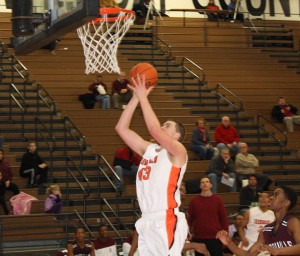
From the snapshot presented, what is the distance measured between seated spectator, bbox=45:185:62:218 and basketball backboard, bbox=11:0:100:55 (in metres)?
4.96

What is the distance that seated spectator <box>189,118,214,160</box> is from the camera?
58.5 feet

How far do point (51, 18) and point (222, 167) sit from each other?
26.8 ft

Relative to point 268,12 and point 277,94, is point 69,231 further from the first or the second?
point 268,12

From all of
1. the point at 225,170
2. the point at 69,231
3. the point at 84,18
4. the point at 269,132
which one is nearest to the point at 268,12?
the point at 269,132

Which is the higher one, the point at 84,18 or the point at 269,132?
the point at 84,18

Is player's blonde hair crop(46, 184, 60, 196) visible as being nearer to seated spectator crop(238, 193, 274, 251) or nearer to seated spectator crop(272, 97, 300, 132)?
seated spectator crop(238, 193, 274, 251)

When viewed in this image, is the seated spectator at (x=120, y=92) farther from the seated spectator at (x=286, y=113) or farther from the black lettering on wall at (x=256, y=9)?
the black lettering on wall at (x=256, y=9)

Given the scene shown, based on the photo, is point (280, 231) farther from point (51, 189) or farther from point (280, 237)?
point (51, 189)

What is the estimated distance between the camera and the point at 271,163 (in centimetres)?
1942

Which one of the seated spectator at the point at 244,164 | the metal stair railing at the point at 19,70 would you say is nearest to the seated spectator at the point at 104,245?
the seated spectator at the point at 244,164

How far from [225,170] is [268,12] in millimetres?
11028

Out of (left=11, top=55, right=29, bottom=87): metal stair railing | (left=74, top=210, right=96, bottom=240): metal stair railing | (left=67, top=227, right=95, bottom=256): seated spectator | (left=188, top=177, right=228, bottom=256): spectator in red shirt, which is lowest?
(left=74, top=210, right=96, bottom=240): metal stair railing

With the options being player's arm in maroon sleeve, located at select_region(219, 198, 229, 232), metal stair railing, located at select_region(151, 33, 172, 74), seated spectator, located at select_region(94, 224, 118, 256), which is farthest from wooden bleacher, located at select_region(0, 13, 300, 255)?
player's arm in maroon sleeve, located at select_region(219, 198, 229, 232)

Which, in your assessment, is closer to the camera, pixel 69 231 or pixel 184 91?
pixel 69 231
